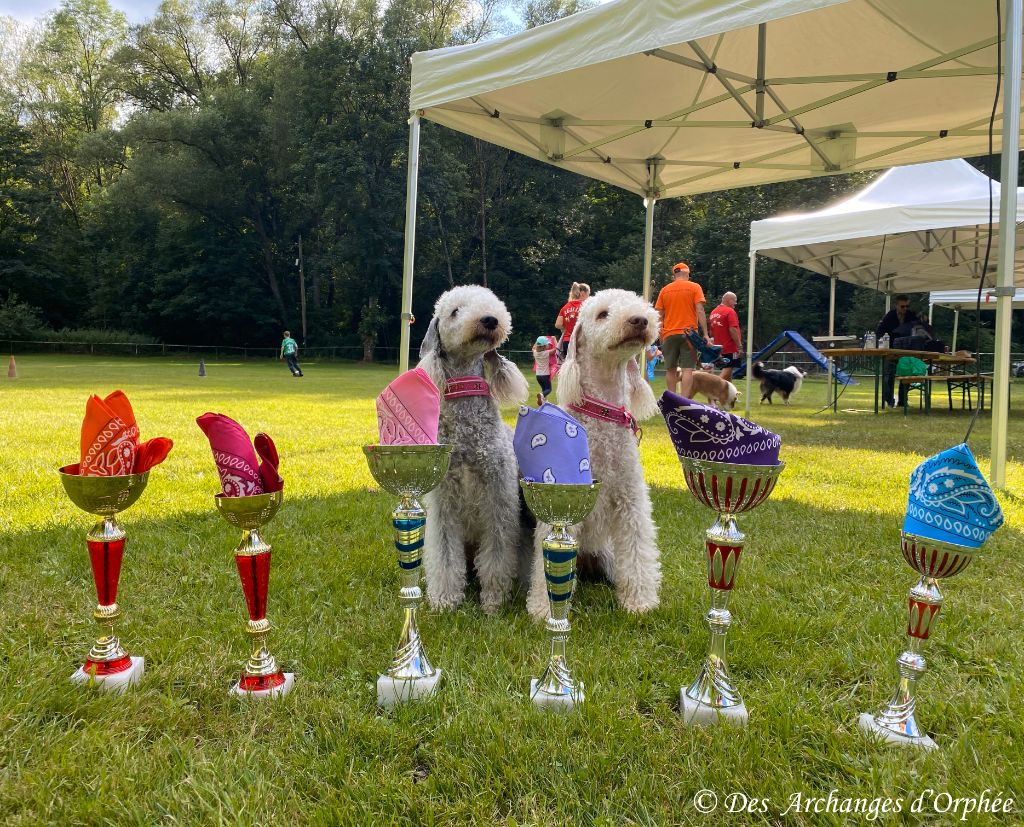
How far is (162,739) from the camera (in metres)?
1.54

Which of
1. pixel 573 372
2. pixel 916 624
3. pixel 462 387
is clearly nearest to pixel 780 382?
pixel 573 372

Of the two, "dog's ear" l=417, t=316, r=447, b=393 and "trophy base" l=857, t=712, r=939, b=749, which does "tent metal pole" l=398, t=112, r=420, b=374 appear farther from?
"trophy base" l=857, t=712, r=939, b=749

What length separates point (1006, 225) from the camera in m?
3.54

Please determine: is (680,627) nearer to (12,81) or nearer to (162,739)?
(162,739)

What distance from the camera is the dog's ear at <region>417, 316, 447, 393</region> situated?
253cm

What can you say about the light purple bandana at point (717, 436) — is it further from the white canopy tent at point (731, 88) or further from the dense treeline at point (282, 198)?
the dense treeline at point (282, 198)

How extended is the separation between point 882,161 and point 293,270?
34.9 m

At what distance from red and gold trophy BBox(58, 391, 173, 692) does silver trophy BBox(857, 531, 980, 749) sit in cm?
208

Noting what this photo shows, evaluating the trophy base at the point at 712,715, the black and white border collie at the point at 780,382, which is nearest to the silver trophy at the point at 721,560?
the trophy base at the point at 712,715

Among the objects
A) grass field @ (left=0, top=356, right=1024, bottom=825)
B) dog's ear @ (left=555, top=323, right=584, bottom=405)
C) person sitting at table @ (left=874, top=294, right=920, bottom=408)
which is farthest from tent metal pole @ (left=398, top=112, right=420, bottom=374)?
person sitting at table @ (left=874, top=294, right=920, bottom=408)

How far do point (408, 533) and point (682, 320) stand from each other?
748cm

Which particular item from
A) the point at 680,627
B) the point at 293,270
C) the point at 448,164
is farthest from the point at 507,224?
the point at 680,627

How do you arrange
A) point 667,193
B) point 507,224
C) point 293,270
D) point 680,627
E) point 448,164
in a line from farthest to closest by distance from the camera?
point 293,270, point 507,224, point 448,164, point 667,193, point 680,627

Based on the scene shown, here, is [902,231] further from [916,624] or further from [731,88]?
[916,624]
